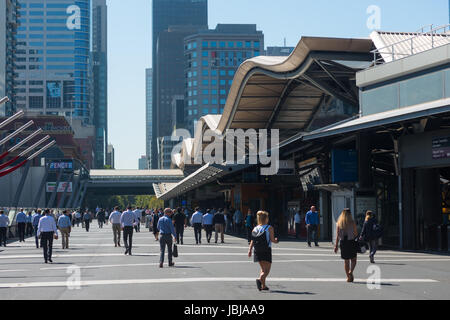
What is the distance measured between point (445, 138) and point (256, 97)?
36693mm

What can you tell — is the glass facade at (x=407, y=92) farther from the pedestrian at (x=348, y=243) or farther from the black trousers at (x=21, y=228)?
the black trousers at (x=21, y=228)

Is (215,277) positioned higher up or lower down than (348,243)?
lower down

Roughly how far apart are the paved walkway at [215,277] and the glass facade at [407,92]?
560 centimetres

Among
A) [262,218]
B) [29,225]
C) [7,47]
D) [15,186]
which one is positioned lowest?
[29,225]

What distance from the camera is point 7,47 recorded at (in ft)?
414

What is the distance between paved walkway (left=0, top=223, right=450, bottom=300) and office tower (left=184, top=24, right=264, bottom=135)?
166 metres

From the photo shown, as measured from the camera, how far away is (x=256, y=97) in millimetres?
59219

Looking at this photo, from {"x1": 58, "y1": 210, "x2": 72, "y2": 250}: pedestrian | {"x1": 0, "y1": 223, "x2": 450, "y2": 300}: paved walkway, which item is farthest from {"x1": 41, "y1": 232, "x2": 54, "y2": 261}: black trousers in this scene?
{"x1": 58, "y1": 210, "x2": 72, "y2": 250}: pedestrian

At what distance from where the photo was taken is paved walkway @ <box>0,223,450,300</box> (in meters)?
12.3

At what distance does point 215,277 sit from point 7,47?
119490 mm

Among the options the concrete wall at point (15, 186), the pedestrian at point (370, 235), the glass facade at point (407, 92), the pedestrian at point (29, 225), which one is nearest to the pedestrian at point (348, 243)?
the pedestrian at point (370, 235)

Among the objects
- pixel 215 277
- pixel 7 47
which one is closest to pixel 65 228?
pixel 215 277

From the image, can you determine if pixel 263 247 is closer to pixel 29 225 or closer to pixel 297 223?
pixel 297 223

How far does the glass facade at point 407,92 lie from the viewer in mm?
24031
